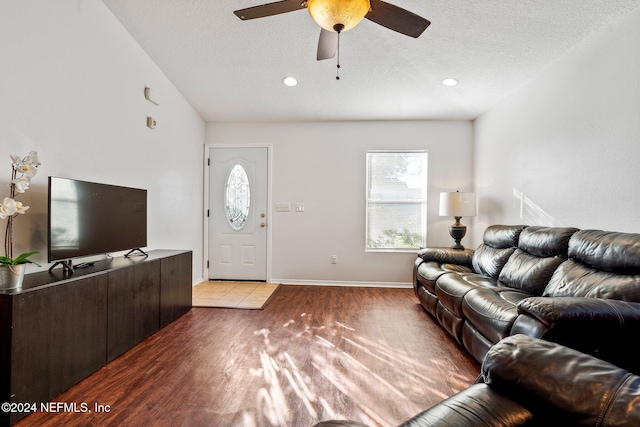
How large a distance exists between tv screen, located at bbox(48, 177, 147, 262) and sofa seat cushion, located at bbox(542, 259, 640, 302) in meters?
3.32

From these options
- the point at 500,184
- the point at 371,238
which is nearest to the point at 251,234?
the point at 371,238

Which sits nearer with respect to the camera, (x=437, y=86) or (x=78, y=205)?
(x=78, y=205)

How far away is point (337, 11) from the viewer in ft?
4.97

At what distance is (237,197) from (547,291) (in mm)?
3820

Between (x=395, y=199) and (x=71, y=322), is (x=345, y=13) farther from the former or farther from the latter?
(x=395, y=199)

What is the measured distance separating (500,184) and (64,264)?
4281mm

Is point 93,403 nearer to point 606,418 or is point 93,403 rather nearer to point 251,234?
point 606,418

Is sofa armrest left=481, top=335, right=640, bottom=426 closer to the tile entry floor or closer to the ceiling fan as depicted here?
the ceiling fan

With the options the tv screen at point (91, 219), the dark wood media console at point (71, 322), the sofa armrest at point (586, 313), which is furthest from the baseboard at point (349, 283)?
the sofa armrest at point (586, 313)

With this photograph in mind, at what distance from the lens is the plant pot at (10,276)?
1.58 metres

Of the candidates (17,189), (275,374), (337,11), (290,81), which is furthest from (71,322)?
(290,81)

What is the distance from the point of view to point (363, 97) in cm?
383

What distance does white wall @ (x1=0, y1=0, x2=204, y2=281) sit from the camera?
1.97 m

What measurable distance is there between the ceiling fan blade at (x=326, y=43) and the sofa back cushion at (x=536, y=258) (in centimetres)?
219
